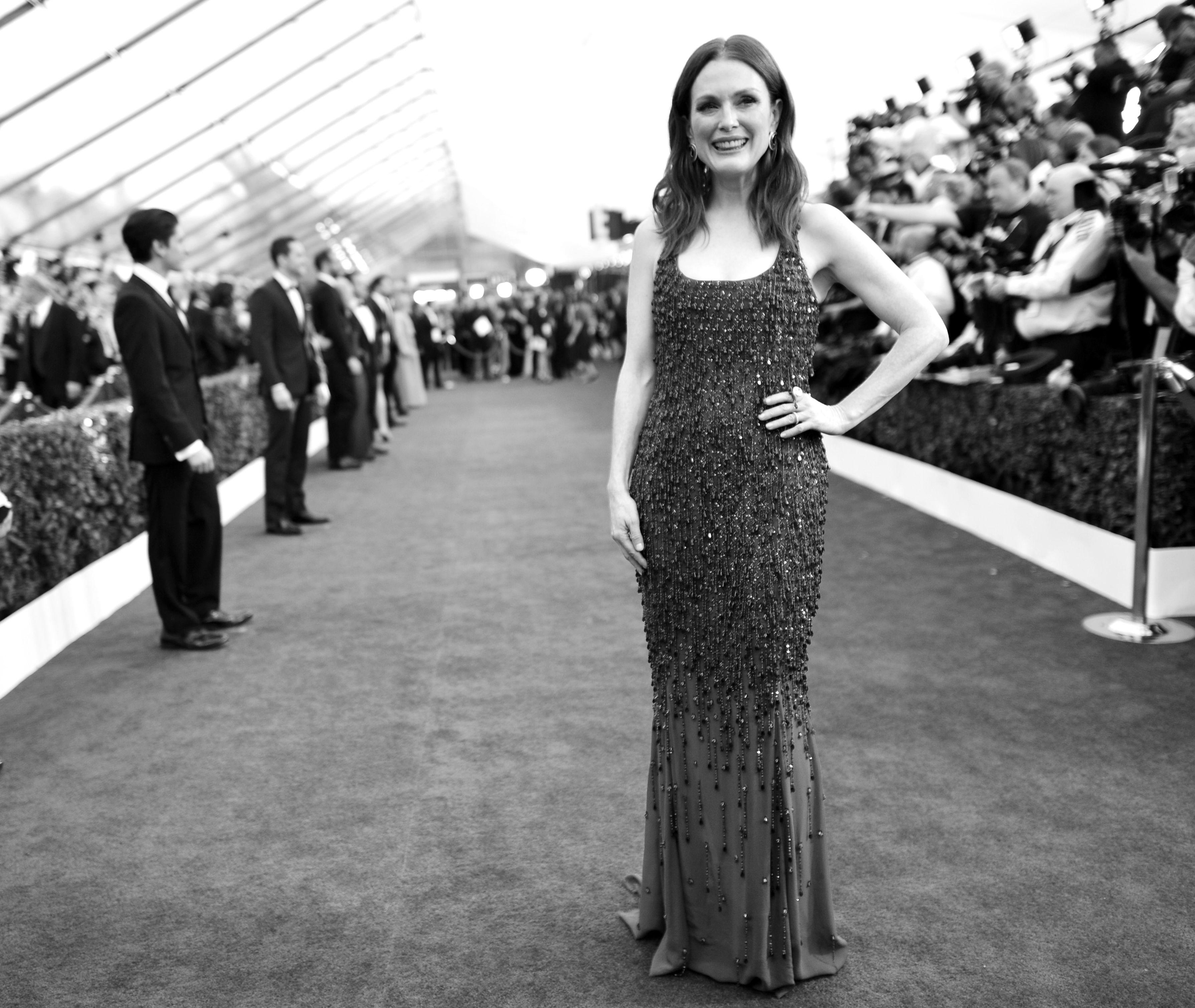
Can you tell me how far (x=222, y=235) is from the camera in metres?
19.2

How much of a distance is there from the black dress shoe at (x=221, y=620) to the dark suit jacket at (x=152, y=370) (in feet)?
2.54

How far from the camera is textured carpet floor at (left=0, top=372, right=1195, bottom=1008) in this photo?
255 centimetres

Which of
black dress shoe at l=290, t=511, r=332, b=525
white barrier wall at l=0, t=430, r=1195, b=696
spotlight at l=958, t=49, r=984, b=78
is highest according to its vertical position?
spotlight at l=958, t=49, r=984, b=78

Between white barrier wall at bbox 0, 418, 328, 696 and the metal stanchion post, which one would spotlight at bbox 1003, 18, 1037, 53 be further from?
white barrier wall at bbox 0, 418, 328, 696

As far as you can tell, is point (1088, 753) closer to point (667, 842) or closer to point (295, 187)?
point (667, 842)

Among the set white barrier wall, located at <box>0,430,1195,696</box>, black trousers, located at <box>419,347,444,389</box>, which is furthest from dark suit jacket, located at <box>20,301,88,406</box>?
black trousers, located at <box>419,347,444,389</box>

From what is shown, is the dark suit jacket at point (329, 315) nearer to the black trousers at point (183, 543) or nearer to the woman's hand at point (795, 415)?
the black trousers at point (183, 543)

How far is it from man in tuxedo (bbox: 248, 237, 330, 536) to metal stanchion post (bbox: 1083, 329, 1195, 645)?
4.65m

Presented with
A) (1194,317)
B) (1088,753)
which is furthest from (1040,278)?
(1088,753)

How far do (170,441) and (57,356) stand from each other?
577cm

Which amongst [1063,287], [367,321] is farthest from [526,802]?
[367,321]

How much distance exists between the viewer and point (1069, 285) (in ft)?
18.3

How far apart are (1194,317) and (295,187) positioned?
18.6m

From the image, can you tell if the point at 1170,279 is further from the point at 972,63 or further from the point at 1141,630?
the point at 972,63
